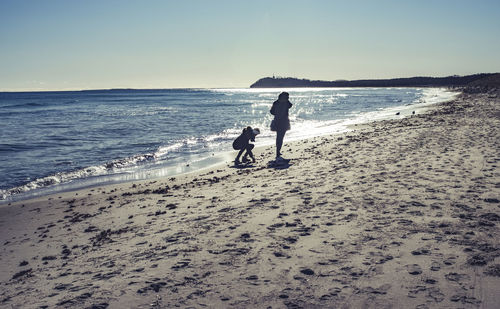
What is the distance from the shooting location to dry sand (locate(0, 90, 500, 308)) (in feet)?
11.1

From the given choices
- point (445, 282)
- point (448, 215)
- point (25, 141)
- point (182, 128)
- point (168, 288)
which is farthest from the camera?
point (182, 128)

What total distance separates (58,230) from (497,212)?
808 cm

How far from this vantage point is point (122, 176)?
38.0 ft

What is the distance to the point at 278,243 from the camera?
450 centimetres

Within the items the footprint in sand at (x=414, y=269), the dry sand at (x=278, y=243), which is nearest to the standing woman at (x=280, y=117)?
the dry sand at (x=278, y=243)

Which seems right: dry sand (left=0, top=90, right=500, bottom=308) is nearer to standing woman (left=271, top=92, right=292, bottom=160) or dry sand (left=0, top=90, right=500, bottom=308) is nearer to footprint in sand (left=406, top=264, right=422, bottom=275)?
footprint in sand (left=406, top=264, right=422, bottom=275)

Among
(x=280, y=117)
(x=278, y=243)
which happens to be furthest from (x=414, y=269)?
(x=280, y=117)

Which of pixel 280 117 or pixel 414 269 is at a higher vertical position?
pixel 280 117

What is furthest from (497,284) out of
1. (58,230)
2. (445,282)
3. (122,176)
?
(122,176)

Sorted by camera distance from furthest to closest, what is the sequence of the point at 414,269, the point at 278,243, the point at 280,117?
the point at 280,117 < the point at 278,243 < the point at 414,269

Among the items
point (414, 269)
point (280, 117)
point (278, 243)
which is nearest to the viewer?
point (414, 269)

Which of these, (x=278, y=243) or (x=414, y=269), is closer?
(x=414, y=269)

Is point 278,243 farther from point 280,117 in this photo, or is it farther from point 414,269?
point 280,117

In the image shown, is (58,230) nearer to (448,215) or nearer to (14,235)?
(14,235)
